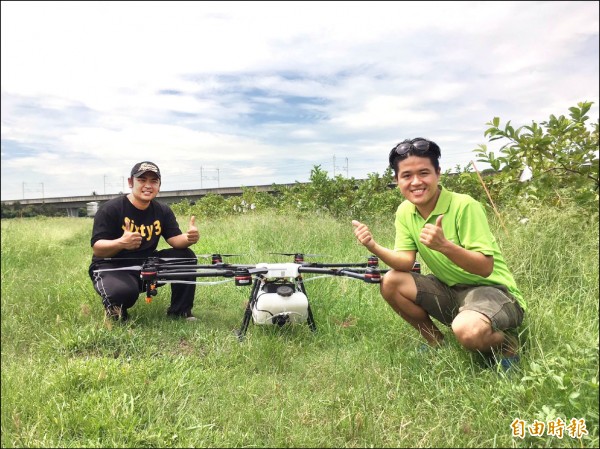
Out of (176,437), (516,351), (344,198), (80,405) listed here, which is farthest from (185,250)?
(344,198)

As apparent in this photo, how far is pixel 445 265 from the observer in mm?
2906

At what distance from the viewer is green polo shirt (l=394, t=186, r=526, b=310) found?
103 inches

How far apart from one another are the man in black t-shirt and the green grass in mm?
229

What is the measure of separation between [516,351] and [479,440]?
692 millimetres

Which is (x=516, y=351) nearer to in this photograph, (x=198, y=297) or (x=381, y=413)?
(x=381, y=413)

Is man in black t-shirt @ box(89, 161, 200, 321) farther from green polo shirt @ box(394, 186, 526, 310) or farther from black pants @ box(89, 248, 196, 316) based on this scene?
green polo shirt @ box(394, 186, 526, 310)

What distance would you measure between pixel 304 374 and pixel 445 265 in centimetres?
122

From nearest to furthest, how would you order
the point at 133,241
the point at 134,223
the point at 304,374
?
the point at 304,374 < the point at 133,241 < the point at 134,223

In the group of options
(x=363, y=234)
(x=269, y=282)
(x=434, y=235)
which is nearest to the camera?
(x=434, y=235)

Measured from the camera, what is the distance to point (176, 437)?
2.08m

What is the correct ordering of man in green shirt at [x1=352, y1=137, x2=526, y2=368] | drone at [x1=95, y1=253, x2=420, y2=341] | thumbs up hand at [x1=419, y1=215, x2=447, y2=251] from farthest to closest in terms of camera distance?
drone at [x1=95, y1=253, x2=420, y2=341] < man in green shirt at [x1=352, y1=137, x2=526, y2=368] < thumbs up hand at [x1=419, y1=215, x2=447, y2=251]

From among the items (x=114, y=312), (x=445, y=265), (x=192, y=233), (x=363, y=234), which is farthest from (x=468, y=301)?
(x=114, y=312)

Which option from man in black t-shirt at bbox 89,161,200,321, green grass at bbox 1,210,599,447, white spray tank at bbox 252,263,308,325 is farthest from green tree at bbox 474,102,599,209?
man in black t-shirt at bbox 89,161,200,321

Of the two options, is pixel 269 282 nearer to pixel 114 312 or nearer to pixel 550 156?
pixel 114 312
